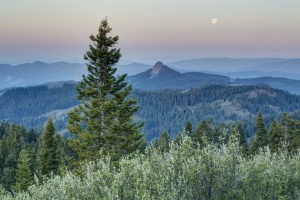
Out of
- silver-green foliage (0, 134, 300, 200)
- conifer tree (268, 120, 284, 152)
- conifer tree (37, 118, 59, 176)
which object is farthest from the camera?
conifer tree (268, 120, 284, 152)

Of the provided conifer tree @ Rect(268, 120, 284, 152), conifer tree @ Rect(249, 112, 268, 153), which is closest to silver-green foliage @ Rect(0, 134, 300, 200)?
conifer tree @ Rect(268, 120, 284, 152)

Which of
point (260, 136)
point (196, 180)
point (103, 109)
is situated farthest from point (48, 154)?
point (260, 136)

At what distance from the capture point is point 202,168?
1447cm

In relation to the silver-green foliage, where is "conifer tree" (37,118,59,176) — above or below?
below

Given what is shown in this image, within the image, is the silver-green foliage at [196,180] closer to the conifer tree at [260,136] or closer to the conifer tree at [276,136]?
the conifer tree at [276,136]

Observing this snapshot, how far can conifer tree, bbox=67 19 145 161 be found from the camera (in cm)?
3247

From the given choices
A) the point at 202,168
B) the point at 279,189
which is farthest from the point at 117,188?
the point at 279,189

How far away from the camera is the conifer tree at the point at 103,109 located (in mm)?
32469

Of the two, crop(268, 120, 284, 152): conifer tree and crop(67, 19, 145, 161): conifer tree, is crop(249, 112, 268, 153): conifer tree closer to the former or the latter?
crop(268, 120, 284, 152): conifer tree

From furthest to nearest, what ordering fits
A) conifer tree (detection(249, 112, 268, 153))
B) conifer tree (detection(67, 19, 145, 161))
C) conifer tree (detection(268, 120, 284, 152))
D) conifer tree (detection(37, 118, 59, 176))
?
conifer tree (detection(249, 112, 268, 153)) → conifer tree (detection(268, 120, 284, 152)) → conifer tree (detection(37, 118, 59, 176)) → conifer tree (detection(67, 19, 145, 161))

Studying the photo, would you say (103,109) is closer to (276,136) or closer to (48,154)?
(48,154)

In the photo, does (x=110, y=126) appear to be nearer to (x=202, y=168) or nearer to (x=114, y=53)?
(x=114, y=53)

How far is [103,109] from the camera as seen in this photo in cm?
3253

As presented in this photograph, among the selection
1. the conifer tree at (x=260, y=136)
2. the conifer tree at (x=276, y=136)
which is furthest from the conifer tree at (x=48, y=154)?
the conifer tree at (x=276, y=136)
